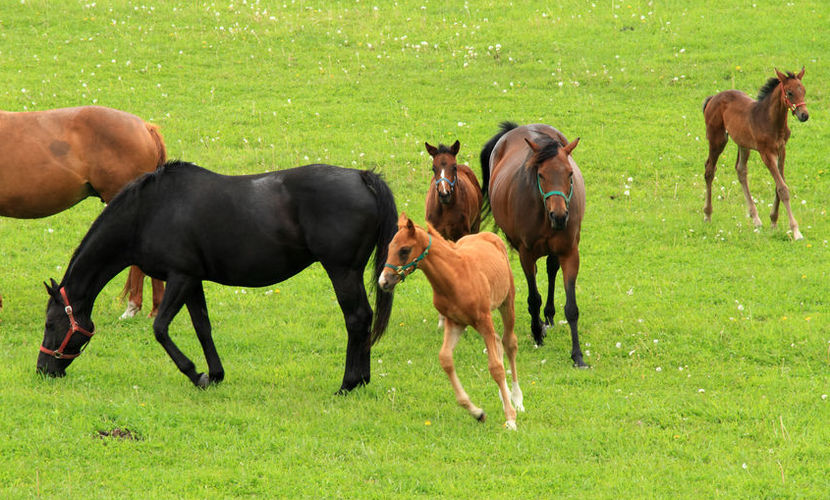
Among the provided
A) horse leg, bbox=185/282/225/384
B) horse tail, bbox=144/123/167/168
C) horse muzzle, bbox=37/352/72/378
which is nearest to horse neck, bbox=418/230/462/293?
horse leg, bbox=185/282/225/384

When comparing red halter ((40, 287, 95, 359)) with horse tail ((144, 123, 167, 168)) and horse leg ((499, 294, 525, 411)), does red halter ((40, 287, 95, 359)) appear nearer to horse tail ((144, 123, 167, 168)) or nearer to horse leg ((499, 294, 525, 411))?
horse tail ((144, 123, 167, 168))

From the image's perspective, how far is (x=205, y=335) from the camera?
9.48 m

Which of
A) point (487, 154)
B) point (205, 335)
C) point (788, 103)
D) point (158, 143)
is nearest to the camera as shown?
point (205, 335)

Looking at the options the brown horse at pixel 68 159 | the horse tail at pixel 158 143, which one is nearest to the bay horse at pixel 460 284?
the brown horse at pixel 68 159

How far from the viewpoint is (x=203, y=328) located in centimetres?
952

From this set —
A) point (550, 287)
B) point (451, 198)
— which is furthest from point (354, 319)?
point (550, 287)

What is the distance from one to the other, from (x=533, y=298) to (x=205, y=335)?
3.91 meters

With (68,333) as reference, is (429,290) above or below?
below

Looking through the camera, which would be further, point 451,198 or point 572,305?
point 451,198

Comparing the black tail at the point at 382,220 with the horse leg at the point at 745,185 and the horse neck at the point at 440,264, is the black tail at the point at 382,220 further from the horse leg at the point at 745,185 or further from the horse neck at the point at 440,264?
the horse leg at the point at 745,185

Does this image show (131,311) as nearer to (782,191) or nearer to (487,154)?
(487,154)

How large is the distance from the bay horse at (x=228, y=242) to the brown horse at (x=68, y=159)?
7.90ft

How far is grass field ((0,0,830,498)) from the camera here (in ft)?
24.7

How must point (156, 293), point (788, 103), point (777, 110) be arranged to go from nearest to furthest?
point (156, 293), point (788, 103), point (777, 110)
